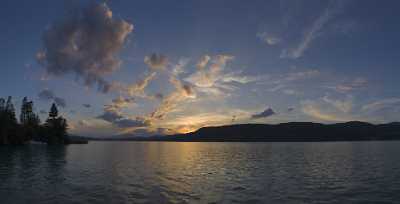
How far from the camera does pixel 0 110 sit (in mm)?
167875

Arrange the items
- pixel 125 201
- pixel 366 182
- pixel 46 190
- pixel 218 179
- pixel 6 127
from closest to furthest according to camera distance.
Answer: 1. pixel 125 201
2. pixel 46 190
3. pixel 366 182
4. pixel 218 179
5. pixel 6 127

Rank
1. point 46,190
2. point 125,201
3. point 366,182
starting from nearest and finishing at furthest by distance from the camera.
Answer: point 125,201, point 46,190, point 366,182

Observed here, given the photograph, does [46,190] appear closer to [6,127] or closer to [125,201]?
[125,201]

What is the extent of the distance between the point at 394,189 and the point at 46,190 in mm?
41831

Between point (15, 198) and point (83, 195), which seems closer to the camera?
point (15, 198)

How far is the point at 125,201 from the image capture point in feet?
97.0

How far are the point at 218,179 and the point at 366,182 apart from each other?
20.8m

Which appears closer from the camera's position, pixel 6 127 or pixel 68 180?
pixel 68 180

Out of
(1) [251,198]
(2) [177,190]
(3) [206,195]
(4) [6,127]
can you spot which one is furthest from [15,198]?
(4) [6,127]

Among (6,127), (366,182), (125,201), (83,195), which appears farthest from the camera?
(6,127)

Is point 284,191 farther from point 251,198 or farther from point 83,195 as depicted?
point 83,195

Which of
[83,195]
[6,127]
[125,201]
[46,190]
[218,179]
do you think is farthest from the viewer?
[6,127]

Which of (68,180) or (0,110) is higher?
(0,110)

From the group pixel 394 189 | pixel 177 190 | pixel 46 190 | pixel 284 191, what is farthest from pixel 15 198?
pixel 394 189
